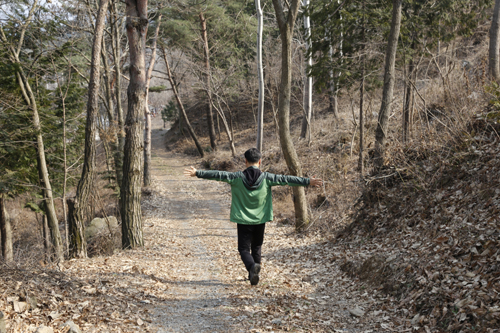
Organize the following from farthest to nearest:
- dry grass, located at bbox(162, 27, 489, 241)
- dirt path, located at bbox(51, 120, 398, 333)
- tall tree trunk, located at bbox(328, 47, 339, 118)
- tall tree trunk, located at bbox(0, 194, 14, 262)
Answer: tall tree trunk, located at bbox(0, 194, 14, 262)
tall tree trunk, located at bbox(328, 47, 339, 118)
dry grass, located at bbox(162, 27, 489, 241)
dirt path, located at bbox(51, 120, 398, 333)

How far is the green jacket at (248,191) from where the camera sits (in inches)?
201

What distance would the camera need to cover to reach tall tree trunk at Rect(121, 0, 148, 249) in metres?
7.87

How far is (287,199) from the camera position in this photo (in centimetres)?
1374

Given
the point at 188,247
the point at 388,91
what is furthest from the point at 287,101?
the point at 188,247

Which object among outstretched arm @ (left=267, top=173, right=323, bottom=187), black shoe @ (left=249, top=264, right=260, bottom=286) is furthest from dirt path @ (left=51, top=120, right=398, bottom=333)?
outstretched arm @ (left=267, top=173, right=323, bottom=187)

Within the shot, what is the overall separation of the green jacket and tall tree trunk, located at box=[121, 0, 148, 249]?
3.60 m

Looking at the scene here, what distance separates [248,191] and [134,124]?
13.6ft

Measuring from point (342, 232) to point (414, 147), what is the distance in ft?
7.81

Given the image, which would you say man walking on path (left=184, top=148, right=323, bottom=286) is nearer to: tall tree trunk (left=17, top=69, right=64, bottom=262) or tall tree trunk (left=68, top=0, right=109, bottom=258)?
tall tree trunk (left=68, top=0, right=109, bottom=258)

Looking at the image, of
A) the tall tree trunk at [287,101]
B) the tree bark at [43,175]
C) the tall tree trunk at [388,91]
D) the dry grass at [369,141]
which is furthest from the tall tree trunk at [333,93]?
the tree bark at [43,175]

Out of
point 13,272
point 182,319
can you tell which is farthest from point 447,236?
point 13,272

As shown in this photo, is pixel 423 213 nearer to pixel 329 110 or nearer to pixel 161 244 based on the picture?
pixel 161 244

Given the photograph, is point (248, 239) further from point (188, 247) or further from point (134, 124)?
point (188, 247)

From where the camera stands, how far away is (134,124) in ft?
26.5
